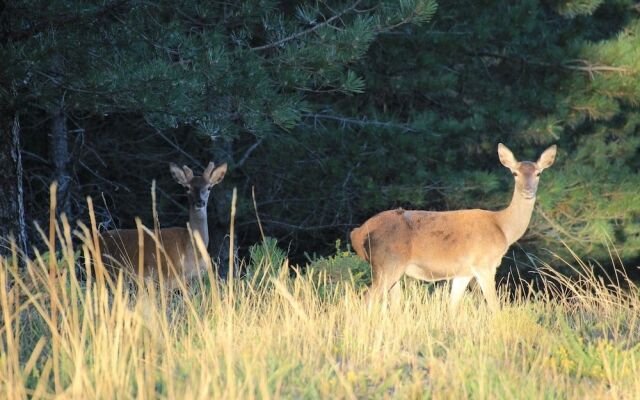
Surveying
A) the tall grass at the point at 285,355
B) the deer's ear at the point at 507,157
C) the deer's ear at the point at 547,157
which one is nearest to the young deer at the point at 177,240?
the deer's ear at the point at 507,157

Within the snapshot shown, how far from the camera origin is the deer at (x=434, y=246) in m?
8.30

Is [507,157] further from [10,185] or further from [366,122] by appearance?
[10,185]

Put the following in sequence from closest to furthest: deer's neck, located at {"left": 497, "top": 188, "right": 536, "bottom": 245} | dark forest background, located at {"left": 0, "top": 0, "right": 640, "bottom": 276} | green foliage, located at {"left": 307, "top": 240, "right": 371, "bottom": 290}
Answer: green foliage, located at {"left": 307, "top": 240, "right": 371, "bottom": 290}
deer's neck, located at {"left": 497, "top": 188, "right": 536, "bottom": 245}
dark forest background, located at {"left": 0, "top": 0, "right": 640, "bottom": 276}

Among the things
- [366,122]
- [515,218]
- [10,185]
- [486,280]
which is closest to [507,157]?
[515,218]

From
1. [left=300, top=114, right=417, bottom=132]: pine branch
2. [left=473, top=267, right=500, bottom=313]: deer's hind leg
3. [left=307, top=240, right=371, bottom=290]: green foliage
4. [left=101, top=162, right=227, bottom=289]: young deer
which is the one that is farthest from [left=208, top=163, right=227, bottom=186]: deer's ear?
[left=300, top=114, right=417, bottom=132]: pine branch

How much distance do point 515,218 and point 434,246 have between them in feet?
2.94

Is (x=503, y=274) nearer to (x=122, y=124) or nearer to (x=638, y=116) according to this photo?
(x=638, y=116)

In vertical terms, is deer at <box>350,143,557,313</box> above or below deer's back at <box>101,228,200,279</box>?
above

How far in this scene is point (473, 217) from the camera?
885cm

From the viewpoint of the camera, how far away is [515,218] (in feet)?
29.5

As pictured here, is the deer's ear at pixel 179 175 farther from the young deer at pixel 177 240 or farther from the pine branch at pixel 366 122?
the pine branch at pixel 366 122

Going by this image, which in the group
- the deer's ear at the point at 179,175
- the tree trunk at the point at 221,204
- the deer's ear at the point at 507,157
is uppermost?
A: the deer's ear at the point at 507,157

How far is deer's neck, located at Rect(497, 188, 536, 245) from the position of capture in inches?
352

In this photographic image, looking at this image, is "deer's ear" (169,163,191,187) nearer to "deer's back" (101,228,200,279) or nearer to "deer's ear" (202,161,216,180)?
"deer's ear" (202,161,216,180)
